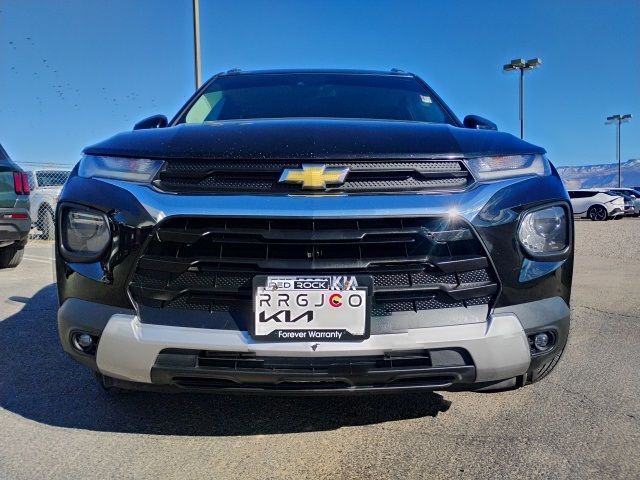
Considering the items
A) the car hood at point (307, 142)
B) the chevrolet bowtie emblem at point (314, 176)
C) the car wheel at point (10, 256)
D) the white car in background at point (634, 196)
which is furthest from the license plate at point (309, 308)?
the white car in background at point (634, 196)

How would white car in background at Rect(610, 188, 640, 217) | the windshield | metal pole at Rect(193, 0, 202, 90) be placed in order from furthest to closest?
white car in background at Rect(610, 188, 640, 217), metal pole at Rect(193, 0, 202, 90), the windshield

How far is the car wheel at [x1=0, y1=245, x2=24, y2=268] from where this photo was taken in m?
7.19

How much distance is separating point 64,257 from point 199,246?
561mm

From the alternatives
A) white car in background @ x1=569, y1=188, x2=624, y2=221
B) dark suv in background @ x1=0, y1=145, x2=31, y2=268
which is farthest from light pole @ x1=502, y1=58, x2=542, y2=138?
dark suv in background @ x1=0, y1=145, x2=31, y2=268

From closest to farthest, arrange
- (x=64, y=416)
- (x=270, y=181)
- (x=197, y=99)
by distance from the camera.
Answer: (x=270, y=181) → (x=64, y=416) → (x=197, y=99)

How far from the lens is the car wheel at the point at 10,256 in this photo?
23.6 ft

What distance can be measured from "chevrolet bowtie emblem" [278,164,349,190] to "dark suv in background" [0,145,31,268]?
5629 mm

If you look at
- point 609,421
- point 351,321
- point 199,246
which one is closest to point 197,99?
point 199,246

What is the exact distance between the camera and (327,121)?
2.45m

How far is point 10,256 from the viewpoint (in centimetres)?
730

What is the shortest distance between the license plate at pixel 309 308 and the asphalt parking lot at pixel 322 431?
55 cm

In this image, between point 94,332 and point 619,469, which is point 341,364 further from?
point 619,469

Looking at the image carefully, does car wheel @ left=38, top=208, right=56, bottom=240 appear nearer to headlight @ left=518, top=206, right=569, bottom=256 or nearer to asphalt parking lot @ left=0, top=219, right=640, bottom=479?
asphalt parking lot @ left=0, top=219, right=640, bottom=479

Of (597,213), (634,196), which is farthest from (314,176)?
(634,196)
